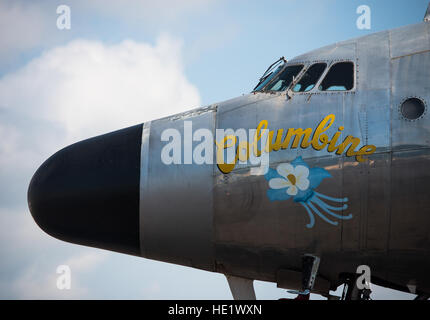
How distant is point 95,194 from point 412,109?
5375 mm

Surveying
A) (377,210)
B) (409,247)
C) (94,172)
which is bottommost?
(409,247)

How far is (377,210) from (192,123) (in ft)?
11.2

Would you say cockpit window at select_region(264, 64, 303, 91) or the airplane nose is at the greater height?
cockpit window at select_region(264, 64, 303, 91)

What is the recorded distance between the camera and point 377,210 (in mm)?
9172

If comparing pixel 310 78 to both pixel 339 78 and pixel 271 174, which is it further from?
pixel 271 174

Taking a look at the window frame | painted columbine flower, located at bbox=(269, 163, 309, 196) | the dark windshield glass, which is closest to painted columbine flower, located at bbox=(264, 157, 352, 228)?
painted columbine flower, located at bbox=(269, 163, 309, 196)

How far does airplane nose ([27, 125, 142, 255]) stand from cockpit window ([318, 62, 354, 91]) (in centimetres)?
335

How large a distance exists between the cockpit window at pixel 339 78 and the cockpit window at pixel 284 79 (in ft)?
2.16

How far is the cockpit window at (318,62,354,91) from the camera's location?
9891mm

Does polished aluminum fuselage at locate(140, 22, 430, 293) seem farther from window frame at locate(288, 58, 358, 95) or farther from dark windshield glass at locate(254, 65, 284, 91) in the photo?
dark windshield glass at locate(254, 65, 284, 91)

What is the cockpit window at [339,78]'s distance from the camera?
389 inches

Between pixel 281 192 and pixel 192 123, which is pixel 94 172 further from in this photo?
pixel 281 192
